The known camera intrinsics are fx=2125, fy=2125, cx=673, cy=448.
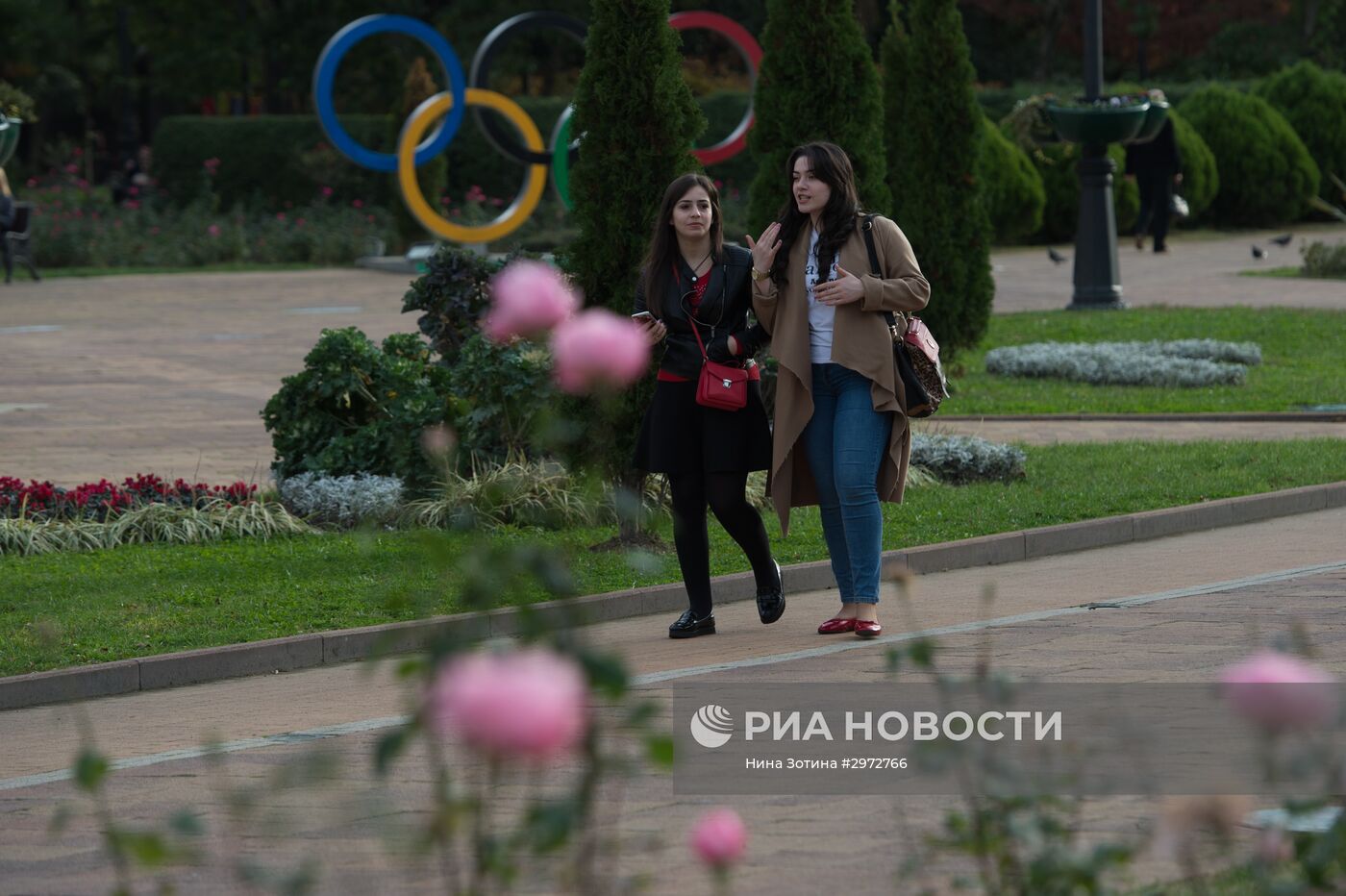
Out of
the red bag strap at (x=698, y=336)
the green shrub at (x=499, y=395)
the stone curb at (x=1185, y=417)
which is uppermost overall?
the red bag strap at (x=698, y=336)

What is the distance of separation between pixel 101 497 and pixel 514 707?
9.92 meters

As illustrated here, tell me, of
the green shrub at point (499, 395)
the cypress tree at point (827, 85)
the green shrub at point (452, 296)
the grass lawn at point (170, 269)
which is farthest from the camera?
the grass lawn at point (170, 269)

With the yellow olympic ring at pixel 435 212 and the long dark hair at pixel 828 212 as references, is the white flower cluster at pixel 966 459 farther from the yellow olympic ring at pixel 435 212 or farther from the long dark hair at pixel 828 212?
the yellow olympic ring at pixel 435 212

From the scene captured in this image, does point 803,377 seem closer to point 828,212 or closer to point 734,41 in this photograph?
point 828,212

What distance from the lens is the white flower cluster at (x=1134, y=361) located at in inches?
704

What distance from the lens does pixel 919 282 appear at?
8156 millimetres

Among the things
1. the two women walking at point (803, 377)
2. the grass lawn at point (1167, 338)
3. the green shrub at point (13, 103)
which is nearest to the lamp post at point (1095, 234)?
the grass lawn at point (1167, 338)

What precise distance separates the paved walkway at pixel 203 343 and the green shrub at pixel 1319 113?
279cm

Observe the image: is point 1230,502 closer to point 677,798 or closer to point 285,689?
point 285,689

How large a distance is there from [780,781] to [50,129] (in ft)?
203

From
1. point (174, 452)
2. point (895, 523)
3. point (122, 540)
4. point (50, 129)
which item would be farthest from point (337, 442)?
point (50, 129)

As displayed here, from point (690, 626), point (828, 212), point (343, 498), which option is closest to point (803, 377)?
point (828, 212)

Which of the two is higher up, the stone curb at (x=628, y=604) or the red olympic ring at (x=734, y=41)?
the red olympic ring at (x=734, y=41)

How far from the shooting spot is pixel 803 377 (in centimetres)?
820
